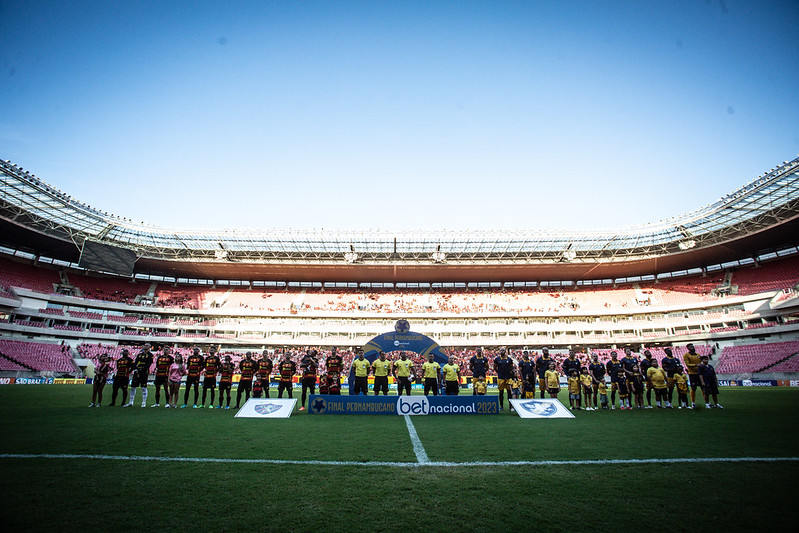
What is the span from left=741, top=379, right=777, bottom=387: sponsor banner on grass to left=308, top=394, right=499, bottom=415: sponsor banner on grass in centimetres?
2928

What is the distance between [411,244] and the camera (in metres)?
44.4

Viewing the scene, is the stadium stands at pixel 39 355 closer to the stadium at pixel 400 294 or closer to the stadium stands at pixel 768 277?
the stadium at pixel 400 294

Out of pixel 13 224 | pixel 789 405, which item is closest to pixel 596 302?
pixel 789 405

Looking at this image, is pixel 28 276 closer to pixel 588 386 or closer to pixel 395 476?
pixel 395 476

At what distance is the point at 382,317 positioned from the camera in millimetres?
51531

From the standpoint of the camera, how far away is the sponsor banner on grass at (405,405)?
1134 centimetres

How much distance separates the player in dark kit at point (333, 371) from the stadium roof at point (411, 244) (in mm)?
29916

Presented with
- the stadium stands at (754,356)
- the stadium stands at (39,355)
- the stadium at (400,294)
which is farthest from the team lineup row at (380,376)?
the stadium stands at (39,355)

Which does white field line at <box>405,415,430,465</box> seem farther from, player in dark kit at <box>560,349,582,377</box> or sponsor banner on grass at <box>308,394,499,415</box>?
player in dark kit at <box>560,349,582,377</box>

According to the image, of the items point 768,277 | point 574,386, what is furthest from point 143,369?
point 768,277

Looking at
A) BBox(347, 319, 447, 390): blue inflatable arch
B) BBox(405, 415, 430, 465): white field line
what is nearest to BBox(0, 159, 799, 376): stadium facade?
BBox(347, 319, 447, 390): blue inflatable arch

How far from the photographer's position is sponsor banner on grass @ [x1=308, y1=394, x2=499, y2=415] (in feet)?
37.2

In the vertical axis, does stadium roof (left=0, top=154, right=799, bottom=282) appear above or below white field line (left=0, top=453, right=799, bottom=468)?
above

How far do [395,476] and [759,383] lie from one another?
36583mm
